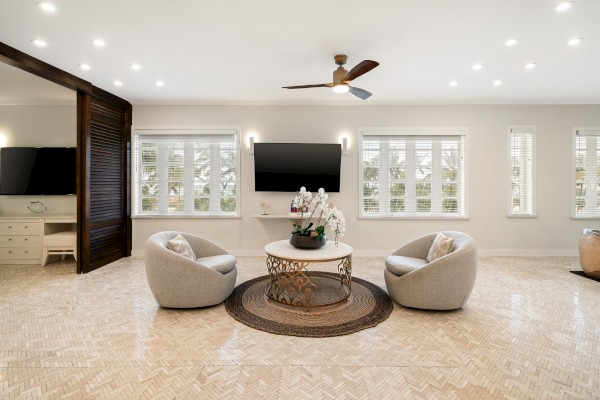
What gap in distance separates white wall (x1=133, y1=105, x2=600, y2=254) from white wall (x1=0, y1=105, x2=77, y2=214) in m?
1.39

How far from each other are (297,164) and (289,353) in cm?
360

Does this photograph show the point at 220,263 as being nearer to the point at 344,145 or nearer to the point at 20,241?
the point at 344,145

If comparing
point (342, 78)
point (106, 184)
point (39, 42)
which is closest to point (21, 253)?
point (106, 184)

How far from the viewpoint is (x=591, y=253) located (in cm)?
430

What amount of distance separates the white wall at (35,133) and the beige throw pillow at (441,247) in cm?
644

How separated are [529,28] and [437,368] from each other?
11.6 ft

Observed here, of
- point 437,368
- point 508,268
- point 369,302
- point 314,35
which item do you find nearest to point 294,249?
point 369,302

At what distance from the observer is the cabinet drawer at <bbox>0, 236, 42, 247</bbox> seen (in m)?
4.90

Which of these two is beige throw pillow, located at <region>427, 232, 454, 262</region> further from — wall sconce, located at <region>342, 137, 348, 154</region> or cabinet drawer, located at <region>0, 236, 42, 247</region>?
cabinet drawer, located at <region>0, 236, 42, 247</region>

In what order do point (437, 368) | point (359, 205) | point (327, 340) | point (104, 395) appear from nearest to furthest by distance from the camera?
point (104, 395) → point (437, 368) → point (327, 340) → point (359, 205)

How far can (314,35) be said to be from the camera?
3.10 meters

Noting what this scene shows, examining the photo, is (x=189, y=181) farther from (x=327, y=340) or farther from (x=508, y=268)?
(x=508, y=268)

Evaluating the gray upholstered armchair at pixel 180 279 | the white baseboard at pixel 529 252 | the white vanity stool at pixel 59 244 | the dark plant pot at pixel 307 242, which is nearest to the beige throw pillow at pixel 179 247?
the gray upholstered armchair at pixel 180 279

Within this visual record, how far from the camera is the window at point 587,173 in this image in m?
5.55
